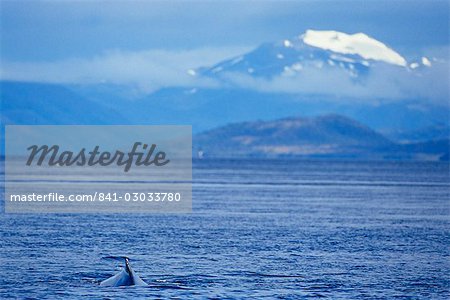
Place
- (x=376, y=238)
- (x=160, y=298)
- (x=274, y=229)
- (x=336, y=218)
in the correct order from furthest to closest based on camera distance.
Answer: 1. (x=336, y=218)
2. (x=274, y=229)
3. (x=376, y=238)
4. (x=160, y=298)

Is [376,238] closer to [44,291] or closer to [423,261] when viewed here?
[423,261]

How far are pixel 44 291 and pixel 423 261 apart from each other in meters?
20.2

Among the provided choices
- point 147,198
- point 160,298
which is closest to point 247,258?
point 160,298

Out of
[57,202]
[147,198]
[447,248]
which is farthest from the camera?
[147,198]

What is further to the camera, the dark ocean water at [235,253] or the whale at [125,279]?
the whale at [125,279]

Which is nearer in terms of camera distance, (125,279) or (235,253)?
(125,279)

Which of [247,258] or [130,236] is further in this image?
[130,236]

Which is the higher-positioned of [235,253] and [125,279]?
[235,253]

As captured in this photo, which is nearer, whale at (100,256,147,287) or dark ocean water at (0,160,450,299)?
dark ocean water at (0,160,450,299)

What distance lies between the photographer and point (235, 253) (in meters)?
50.3

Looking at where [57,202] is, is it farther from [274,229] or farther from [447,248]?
[447,248]

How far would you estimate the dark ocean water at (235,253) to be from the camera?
39.3 meters

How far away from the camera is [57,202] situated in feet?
304

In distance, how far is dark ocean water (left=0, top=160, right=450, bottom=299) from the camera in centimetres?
3934
